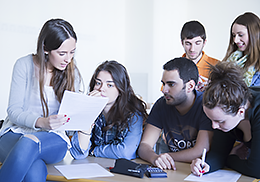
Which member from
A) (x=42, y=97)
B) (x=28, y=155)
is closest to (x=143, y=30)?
(x=42, y=97)

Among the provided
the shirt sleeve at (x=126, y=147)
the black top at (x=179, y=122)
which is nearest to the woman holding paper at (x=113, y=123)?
the shirt sleeve at (x=126, y=147)

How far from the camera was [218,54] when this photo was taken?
4.84 meters

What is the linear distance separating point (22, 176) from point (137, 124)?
2.64 feet

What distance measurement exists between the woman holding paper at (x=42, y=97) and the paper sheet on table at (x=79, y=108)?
51 millimetres

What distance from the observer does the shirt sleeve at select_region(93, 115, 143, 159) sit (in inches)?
69.9

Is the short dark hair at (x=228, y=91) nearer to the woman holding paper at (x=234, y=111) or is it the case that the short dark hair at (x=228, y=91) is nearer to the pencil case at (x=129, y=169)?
the woman holding paper at (x=234, y=111)

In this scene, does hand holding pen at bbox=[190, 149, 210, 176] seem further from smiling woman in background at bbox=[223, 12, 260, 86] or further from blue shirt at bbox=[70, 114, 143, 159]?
smiling woman in background at bbox=[223, 12, 260, 86]

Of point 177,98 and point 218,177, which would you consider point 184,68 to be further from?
point 218,177

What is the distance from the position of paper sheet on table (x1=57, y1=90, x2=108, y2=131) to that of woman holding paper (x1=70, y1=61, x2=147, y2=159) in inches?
8.5

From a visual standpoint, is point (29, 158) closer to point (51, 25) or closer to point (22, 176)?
point (22, 176)

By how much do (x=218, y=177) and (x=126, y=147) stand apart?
23.7 inches

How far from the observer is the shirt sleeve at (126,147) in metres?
1.78

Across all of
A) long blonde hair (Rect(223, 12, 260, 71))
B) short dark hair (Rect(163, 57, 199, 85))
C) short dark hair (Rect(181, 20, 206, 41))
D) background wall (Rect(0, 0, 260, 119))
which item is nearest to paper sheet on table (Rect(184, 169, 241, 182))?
short dark hair (Rect(163, 57, 199, 85))

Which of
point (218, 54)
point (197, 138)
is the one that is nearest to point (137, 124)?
point (197, 138)
